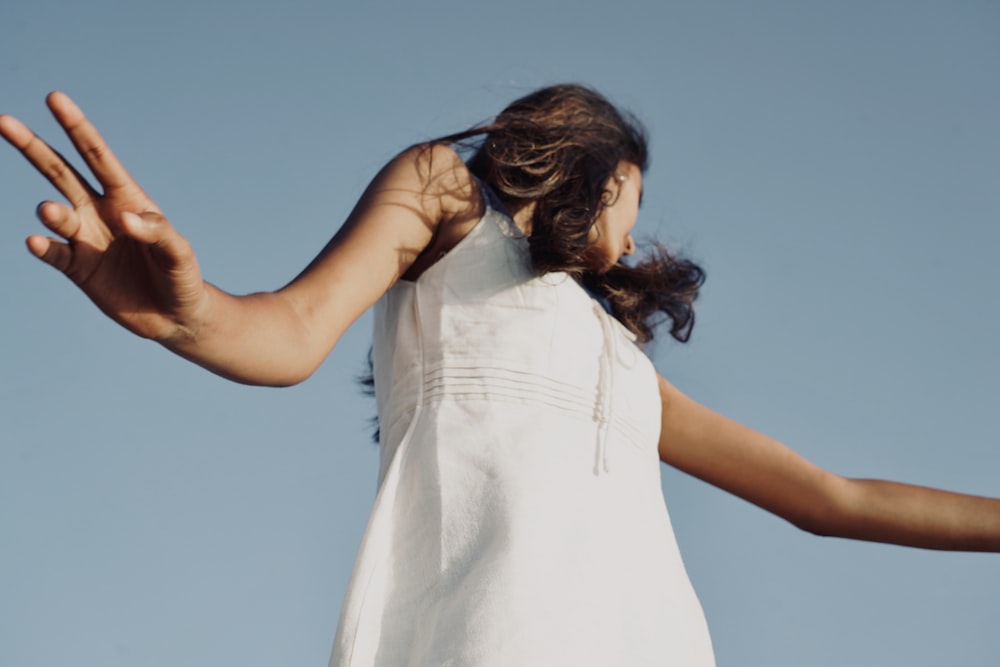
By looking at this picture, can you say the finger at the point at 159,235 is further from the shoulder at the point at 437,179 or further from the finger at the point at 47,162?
the shoulder at the point at 437,179

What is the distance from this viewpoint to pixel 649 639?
2074 millimetres

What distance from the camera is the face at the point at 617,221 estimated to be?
2709 millimetres

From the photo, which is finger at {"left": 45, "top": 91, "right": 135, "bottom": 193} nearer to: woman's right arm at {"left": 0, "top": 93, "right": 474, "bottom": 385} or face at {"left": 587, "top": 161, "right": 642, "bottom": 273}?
woman's right arm at {"left": 0, "top": 93, "right": 474, "bottom": 385}

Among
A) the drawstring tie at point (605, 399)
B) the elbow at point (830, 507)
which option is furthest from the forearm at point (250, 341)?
the elbow at point (830, 507)

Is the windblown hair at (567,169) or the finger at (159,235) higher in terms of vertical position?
the windblown hair at (567,169)

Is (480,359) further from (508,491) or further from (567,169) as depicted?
(567,169)

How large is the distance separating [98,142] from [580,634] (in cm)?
113

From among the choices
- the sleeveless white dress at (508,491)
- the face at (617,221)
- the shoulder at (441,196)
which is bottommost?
the sleeveless white dress at (508,491)

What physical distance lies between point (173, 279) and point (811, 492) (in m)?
2.20

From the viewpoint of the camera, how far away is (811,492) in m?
3.14

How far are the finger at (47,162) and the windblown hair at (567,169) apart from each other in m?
1.19

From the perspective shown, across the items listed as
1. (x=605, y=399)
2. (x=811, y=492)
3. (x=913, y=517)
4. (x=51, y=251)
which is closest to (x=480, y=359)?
(x=605, y=399)

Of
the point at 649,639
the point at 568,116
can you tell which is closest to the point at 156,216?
the point at 649,639

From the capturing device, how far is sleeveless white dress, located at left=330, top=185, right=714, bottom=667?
1.92 metres
